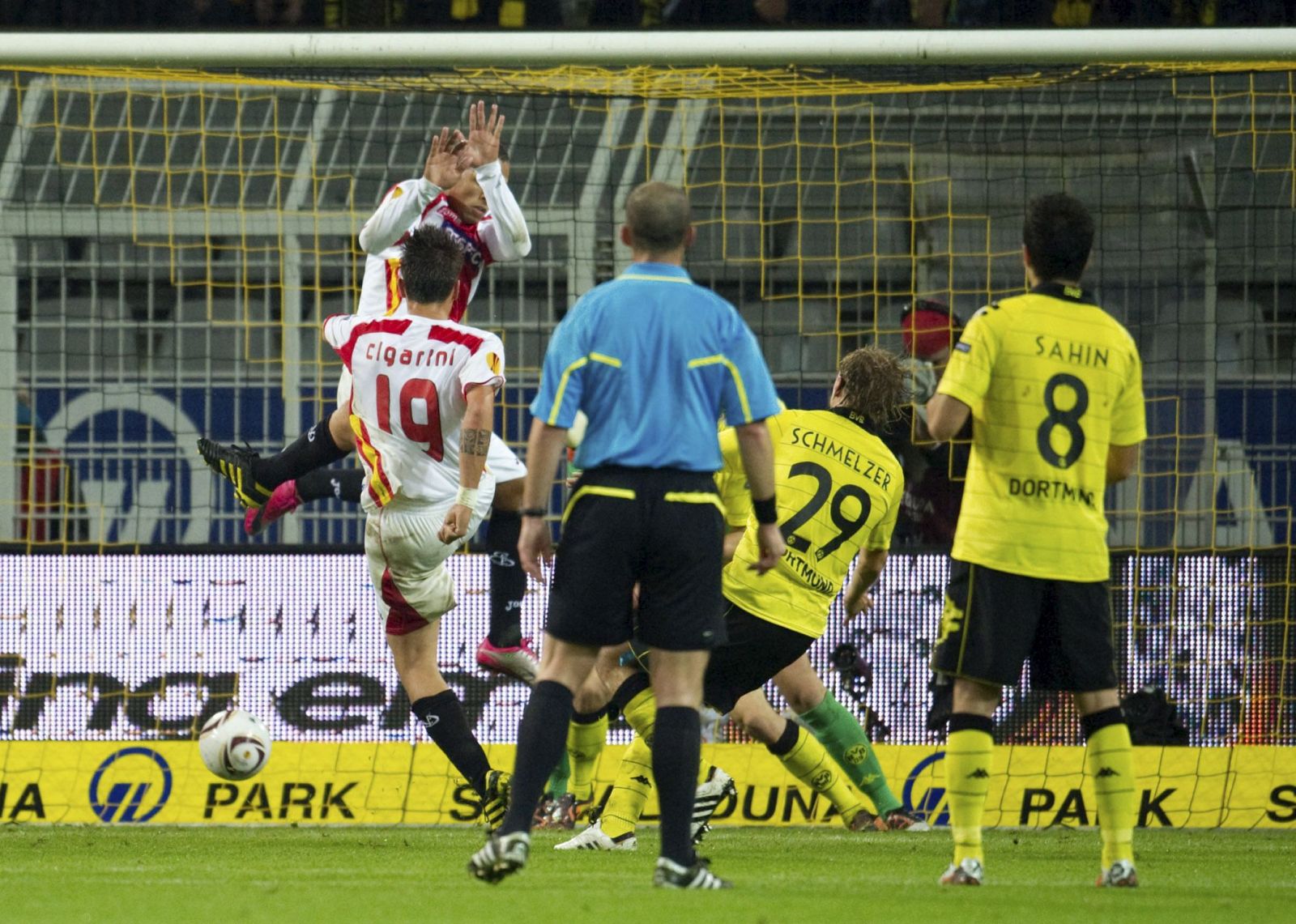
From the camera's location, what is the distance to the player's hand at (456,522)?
6.42 meters

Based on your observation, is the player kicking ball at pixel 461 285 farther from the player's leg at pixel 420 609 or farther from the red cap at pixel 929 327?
the red cap at pixel 929 327

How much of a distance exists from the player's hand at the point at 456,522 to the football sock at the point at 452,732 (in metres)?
0.66

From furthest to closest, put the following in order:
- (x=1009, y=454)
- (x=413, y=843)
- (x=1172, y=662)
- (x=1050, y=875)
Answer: (x=1172, y=662) → (x=413, y=843) → (x=1050, y=875) → (x=1009, y=454)

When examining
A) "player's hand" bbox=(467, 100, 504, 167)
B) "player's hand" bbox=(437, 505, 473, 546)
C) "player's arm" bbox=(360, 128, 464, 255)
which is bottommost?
"player's hand" bbox=(437, 505, 473, 546)

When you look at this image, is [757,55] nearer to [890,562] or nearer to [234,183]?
[890,562]

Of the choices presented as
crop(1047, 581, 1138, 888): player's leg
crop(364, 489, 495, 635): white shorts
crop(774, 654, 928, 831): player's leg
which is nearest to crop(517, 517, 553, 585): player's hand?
crop(1047, 581, 1138, 888): player's leg

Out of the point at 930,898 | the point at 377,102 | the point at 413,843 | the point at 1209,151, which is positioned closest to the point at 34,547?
the point at 413,843

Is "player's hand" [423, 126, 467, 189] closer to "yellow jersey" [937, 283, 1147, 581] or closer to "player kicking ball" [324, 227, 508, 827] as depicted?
"player kicking ball" [324, 227, 508, 827]

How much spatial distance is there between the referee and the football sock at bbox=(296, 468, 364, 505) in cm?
335

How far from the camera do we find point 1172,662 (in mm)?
8570

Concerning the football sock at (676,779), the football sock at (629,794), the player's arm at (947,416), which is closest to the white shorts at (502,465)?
the football sock at (629,794)

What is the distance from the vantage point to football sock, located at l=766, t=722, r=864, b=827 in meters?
6.89

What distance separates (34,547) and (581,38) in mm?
3300

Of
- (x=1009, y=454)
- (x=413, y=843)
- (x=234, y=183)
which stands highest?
(x=234, y=183)
